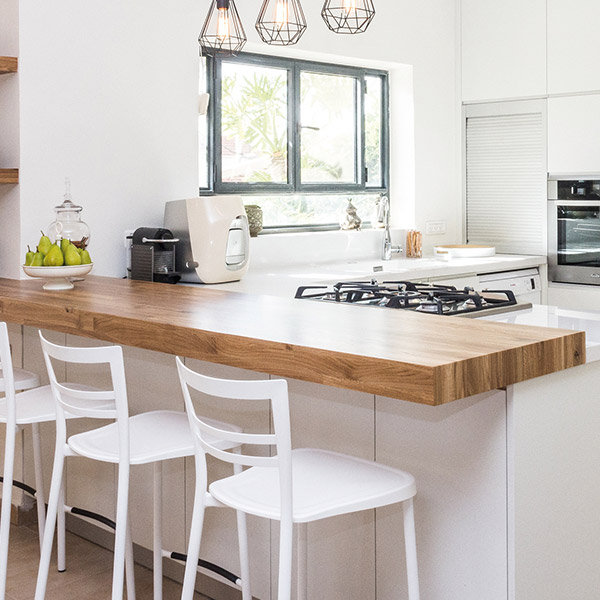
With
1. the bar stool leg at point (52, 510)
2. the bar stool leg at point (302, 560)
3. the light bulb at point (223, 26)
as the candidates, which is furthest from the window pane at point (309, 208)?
the bar stool leg at point (302, 560)

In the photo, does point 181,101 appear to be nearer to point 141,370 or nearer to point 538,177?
point 141,370

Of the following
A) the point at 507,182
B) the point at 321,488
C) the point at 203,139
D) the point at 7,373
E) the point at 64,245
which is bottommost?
the point at 321,488

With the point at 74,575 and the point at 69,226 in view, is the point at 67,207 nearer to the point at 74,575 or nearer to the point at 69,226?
the point at 69,226

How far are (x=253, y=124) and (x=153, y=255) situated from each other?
1.37 metres

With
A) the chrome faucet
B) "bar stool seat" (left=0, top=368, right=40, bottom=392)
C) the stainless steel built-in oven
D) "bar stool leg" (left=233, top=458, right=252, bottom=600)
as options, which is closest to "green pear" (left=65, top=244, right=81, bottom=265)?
"bar stool seat" (left=0, top=368, right=40, bottom=392)

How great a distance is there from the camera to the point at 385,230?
4.98 metres

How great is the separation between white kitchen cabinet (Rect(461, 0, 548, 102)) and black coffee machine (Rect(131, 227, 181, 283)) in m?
2.42

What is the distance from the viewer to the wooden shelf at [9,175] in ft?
10.9

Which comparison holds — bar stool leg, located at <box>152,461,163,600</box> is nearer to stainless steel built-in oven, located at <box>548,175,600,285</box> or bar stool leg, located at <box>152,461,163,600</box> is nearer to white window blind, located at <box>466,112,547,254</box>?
stainless steel built-in oven, located at <box>548,175,600,285</box>

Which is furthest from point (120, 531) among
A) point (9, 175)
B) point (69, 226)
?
point (9, 175)

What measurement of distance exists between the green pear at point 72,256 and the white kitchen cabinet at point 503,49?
2955 millimetres

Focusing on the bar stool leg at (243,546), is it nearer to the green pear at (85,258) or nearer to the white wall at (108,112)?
the green pear at (85,258)

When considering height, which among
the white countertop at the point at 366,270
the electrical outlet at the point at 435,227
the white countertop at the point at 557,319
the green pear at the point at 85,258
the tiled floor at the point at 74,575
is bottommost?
the tiled floor at the point at 74,575

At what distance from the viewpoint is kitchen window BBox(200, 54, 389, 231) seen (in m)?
4.41
